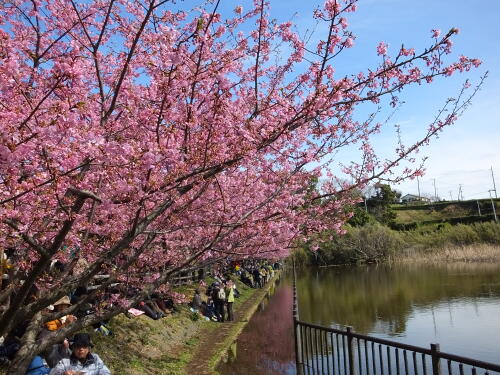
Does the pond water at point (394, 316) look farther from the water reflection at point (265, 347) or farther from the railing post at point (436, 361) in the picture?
the railing post at point (436, 361)

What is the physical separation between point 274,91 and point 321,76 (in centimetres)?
61

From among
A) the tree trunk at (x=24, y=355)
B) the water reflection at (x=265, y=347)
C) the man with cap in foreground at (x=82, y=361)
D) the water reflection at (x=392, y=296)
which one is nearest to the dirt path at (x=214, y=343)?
the water reflection at (x=265, y=347)

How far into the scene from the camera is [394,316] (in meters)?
17.6

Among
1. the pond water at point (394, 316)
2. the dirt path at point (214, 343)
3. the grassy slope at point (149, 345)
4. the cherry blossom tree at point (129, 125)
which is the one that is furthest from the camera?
the pond water at point (394, 316)

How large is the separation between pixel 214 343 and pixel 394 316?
8854 mm

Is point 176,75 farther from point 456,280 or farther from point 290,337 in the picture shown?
point 456,280

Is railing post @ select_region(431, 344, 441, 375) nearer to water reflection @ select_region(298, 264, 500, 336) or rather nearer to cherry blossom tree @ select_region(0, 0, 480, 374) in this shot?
cherry blossom tree @ select_region(0, 0, 480, 374)

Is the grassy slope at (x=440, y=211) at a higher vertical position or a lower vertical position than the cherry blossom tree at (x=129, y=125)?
higher

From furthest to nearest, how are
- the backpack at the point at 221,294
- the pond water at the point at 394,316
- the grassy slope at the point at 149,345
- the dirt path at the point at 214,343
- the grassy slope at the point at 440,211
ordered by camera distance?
1. the grassy slope at the point at 440,211
2. the backpack at the point at 221,294
3. the pond water at the point at 394,316
4. the dirt path at the point at 214,343
5. the grassy slope at the point at 149,345

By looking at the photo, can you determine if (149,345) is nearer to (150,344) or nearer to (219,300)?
(150,344)

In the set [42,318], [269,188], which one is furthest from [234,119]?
[269,188]

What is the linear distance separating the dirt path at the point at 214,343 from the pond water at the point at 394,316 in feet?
1.10

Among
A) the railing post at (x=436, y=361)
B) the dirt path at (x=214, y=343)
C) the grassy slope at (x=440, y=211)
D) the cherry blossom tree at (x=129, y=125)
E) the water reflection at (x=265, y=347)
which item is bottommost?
the water reflection at (x=265, y=347)

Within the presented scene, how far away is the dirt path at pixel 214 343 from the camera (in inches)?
383
